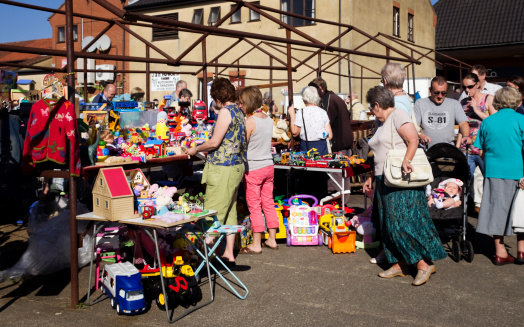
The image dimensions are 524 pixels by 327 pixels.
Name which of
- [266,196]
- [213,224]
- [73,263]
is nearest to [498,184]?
[266,196]

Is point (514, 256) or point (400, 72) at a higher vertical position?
point (400, 72)

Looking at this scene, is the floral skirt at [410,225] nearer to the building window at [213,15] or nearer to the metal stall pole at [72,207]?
the metal stall pole at [72,207]

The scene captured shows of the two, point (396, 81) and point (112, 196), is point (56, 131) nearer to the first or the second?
point (112, 196)

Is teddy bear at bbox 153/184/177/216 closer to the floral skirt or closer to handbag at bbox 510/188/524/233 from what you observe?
the floral skirt

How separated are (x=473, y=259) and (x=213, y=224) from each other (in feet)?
10.4

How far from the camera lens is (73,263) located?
505 cm

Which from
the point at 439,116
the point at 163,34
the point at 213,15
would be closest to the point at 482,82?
the point at 439,116

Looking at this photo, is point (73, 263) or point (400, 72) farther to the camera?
point (400, 72)

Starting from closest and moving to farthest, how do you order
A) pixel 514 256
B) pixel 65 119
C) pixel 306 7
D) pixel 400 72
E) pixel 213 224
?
pixel 65 119, pixel 213 224, pixel 400 72, pixel 514 256, pixel 306 7

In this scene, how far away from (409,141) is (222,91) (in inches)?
79.3

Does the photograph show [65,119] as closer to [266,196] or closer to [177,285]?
[177,285]

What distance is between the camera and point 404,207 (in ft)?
18.7

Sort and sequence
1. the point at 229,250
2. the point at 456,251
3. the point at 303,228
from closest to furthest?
the point at 229,250
the point at 456,251
the point at 303,228

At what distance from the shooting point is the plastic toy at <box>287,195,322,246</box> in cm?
736
